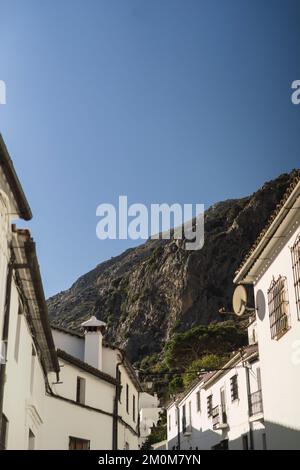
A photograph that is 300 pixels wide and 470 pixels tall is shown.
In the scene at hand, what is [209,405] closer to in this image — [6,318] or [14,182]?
[6,318]

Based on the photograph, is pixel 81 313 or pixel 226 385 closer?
pixel 226 385

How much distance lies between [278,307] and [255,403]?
11608mm

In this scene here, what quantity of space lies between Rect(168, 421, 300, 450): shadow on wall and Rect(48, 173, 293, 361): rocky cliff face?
50.8m

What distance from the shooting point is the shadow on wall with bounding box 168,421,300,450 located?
12.6m

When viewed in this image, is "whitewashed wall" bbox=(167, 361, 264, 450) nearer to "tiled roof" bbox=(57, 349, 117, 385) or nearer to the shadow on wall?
the shadow on wall

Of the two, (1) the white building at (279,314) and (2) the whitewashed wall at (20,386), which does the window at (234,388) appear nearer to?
(1) the white building at (279,314)

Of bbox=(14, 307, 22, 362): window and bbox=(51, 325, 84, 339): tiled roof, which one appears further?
bbox=(51, 325, 84, 339): tiled roof

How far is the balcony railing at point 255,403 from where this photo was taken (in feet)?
74.9

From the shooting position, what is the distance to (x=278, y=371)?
519 inches

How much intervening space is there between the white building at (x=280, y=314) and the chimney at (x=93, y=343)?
1182cm

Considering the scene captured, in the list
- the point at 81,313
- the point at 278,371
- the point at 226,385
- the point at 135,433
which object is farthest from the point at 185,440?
the point at 81,313

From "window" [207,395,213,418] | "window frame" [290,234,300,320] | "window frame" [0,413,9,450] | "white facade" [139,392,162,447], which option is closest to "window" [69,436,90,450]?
"window frame" [0,413,9,450]
